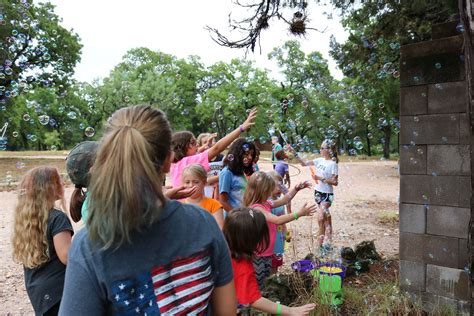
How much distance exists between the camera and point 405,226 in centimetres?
386

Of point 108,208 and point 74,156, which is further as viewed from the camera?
point 74,156

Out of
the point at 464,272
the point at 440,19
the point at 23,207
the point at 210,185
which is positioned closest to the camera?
the point at 23,207

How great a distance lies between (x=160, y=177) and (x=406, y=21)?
650 cm

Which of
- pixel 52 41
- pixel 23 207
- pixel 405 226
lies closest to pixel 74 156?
pixel 23 207

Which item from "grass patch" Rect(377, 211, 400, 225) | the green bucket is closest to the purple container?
the green bucket

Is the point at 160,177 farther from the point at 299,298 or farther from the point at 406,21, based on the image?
the point at 406,21

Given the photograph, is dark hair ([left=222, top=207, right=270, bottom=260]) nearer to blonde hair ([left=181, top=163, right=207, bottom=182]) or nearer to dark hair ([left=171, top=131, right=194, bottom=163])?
blonde hair ([left=181, top=163, right=207, bottom=182])

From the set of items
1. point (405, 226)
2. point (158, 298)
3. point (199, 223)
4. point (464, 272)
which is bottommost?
point (464, 272)

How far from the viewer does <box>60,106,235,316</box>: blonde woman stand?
1.17 m

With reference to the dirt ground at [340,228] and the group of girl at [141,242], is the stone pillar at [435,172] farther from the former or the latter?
the group of girl at [141,242]

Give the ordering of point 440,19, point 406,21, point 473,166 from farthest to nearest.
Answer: point 406,21
point 440,19
point 473,166

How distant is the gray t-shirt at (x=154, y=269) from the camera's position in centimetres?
118

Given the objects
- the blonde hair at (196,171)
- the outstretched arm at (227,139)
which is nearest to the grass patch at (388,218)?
the outstretched arm at (227,139)

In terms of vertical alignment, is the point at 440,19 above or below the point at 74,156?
above
